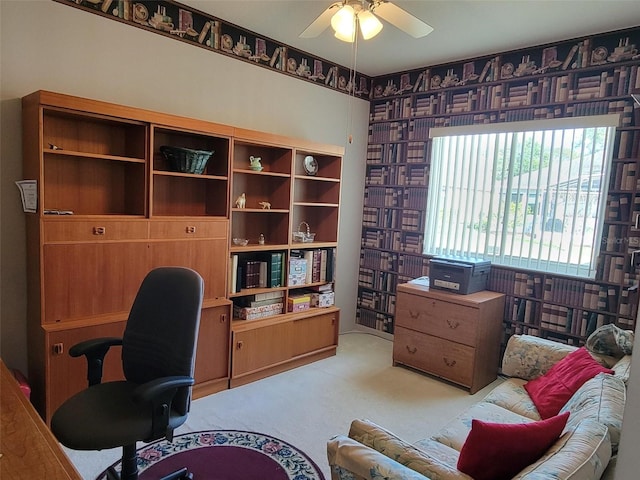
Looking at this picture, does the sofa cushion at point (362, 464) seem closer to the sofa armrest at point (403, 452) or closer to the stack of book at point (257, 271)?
the sofa armrest at point (403, 452)

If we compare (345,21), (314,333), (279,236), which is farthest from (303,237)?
(345,21)

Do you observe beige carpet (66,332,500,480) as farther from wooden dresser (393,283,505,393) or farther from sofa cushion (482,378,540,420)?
sofa cushion (482,378,540,420)

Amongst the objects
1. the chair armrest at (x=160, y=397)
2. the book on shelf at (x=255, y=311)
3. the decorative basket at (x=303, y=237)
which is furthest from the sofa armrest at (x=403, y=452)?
the decorative basket at (x=303, y=237)

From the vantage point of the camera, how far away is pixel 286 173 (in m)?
3.51

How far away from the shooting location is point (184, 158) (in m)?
2.86

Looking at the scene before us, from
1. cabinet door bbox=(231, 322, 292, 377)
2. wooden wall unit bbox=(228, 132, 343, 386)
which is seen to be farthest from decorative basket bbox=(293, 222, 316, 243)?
cabinet door bbox=(231, 322, 292, 377)

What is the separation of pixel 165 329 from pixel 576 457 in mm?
1686

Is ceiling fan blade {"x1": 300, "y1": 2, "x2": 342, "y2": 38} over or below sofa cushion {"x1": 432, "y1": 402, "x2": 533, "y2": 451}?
over

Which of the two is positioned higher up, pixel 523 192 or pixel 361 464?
pixel 523 192

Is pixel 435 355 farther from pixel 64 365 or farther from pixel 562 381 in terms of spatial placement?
pixel 64 365

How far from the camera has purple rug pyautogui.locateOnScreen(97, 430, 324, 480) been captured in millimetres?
2176

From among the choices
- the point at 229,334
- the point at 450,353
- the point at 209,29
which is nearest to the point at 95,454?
the point at 229,334

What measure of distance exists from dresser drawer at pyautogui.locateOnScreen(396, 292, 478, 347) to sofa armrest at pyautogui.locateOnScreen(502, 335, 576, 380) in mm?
385

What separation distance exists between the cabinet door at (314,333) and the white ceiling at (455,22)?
245cm
